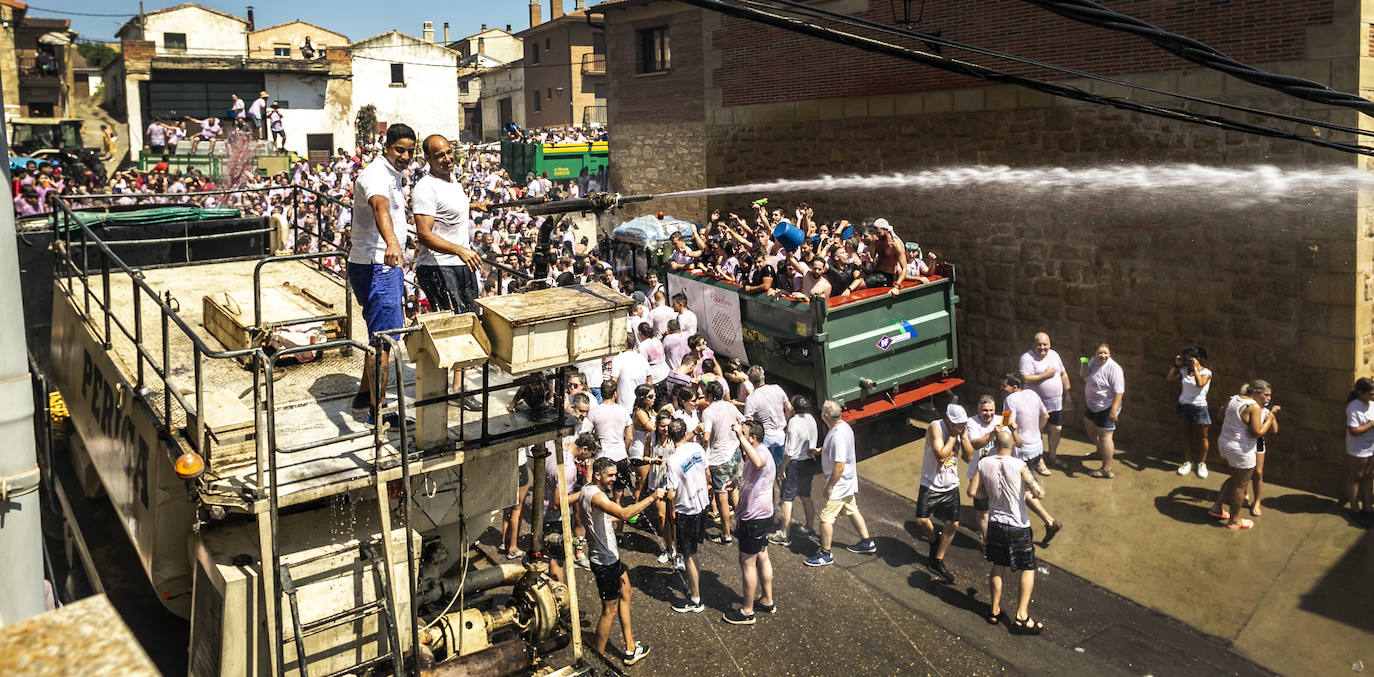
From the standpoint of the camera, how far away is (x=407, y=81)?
51500mm

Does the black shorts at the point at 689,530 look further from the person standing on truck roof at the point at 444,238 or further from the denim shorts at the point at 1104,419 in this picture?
the denim shorts at the point at 1104,419

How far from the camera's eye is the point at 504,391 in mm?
6723

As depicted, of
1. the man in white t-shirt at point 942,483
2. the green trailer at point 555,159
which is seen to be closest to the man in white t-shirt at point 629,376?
the man in white t-shirt at point 942,483

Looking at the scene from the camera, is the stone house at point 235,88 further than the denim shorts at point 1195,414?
Yes

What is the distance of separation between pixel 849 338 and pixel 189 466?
27.4 feet

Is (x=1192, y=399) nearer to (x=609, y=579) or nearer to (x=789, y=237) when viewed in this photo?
(x=789, y=237)

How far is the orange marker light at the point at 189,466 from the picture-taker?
4.85 m

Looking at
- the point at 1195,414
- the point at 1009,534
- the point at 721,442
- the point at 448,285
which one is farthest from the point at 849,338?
the point at 448,285

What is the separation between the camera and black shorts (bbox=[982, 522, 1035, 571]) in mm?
8727

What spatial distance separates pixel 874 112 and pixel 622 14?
966cm

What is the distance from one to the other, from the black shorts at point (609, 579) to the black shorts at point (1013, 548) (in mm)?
3214

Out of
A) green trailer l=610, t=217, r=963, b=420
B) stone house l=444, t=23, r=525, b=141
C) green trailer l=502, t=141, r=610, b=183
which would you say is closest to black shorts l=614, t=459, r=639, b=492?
green trailer l=610, t=217, r=963, b=420

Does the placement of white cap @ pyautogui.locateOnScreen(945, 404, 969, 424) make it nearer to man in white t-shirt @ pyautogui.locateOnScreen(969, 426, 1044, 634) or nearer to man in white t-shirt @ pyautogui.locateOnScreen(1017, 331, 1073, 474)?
man in white t-shirt @ pyautogui.locateOnScreen(969, 426, 1044, 634)

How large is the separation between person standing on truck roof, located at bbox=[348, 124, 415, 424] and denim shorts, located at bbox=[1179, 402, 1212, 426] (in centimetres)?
924
